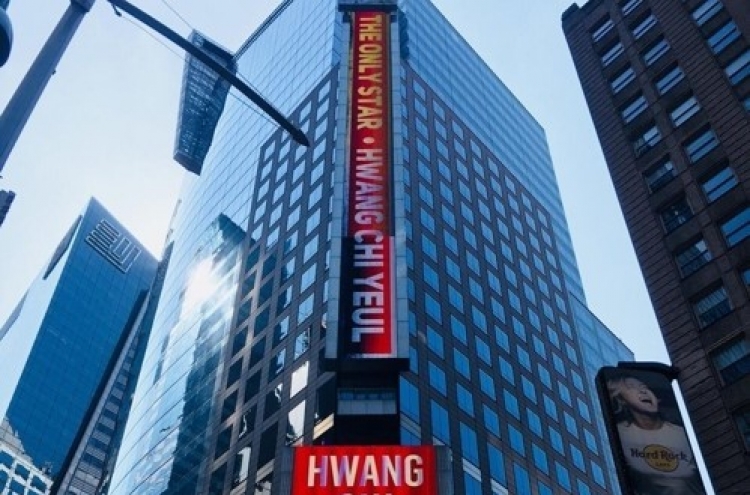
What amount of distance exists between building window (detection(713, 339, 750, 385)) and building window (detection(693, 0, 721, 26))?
67.9 feet

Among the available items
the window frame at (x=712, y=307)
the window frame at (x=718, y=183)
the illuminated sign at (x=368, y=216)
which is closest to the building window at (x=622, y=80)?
the window frame at (x=718, y=183)

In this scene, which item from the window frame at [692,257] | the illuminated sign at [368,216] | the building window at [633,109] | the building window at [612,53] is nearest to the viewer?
the window frame at [692,257]

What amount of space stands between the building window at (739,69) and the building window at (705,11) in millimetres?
4227

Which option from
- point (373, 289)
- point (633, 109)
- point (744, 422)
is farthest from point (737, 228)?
point (373, 289)

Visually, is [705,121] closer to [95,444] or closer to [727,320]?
[727,320]

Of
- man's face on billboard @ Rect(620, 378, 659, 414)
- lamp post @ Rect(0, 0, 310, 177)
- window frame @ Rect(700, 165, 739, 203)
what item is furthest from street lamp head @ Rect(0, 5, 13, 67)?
window frame @ Rect(700, 165, 739, 203)

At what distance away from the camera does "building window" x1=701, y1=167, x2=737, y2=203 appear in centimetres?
4084

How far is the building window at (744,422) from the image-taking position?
33.5 meters

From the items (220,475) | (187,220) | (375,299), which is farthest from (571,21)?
(187,220)

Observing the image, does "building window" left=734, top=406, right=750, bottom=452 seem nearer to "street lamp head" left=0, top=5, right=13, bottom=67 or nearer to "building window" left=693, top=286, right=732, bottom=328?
"building window" left=693, top=286, right=732, bottom=328

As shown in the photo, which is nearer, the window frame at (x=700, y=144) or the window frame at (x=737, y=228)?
the window frame at (x=737, y=228)

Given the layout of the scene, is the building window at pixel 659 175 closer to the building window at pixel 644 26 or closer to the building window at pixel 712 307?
the building window at pixel 712 307

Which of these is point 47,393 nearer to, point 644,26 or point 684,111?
point 644,26

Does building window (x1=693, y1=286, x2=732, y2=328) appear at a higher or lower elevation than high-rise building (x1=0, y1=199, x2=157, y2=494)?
lower
